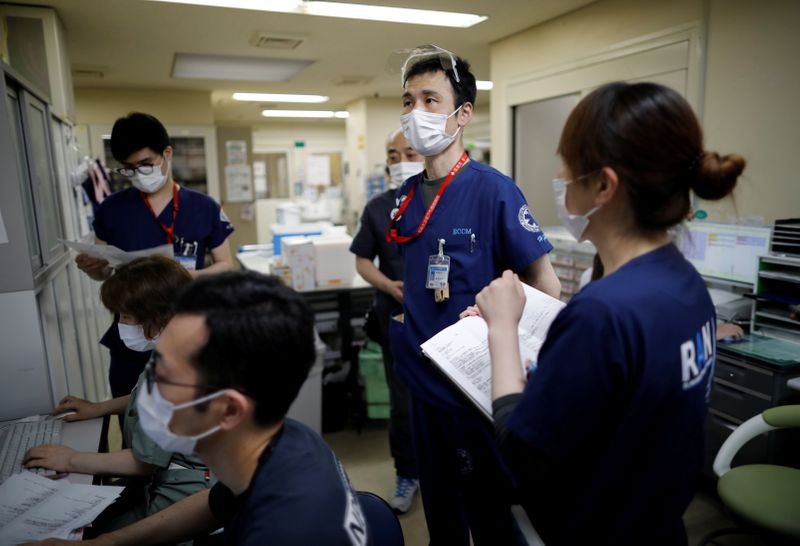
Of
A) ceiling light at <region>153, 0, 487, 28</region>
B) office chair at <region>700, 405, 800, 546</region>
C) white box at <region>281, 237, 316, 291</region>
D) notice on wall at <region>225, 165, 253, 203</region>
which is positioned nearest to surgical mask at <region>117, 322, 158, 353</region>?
white box at <region>281, 237, 316, 291</region>

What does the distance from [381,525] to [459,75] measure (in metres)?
1.31

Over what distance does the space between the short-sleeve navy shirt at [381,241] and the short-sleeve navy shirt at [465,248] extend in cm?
93

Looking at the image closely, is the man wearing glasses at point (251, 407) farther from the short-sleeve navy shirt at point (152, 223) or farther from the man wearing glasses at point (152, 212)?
the short-sleeve navy shirt at point (152, 223)

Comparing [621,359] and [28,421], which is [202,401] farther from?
[28,421]

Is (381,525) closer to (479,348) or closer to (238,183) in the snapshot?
(479,348)

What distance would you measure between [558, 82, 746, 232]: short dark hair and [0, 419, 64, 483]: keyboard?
151 centimetres

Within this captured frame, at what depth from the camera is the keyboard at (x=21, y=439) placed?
137cm

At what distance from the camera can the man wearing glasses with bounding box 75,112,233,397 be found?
2057 millimetres

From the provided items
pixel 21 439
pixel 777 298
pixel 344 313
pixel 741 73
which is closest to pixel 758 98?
pixel 741 73

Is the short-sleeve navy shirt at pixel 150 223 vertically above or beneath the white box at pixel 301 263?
above

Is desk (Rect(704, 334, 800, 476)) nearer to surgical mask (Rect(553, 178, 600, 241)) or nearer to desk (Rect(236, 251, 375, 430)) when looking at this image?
surgical mask (Rect(553, 178, 600, 241))

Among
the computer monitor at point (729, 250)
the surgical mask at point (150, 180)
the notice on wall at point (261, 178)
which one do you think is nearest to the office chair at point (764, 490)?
the computer monitor at point (729, 250)

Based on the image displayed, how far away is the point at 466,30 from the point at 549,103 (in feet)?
3.29

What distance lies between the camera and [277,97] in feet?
23.6
